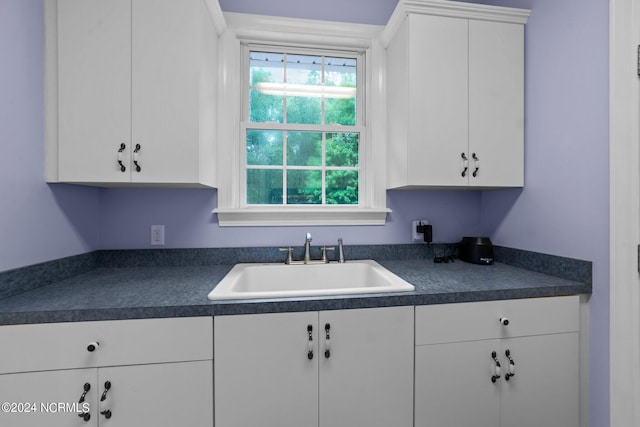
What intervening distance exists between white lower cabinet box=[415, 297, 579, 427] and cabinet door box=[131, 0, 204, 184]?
1.31 meters

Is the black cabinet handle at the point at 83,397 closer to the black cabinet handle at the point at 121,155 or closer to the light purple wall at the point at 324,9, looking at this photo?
the black cabinet handle at the point at 121,155

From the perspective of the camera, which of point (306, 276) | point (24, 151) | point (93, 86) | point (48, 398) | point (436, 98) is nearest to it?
point (48, 398)

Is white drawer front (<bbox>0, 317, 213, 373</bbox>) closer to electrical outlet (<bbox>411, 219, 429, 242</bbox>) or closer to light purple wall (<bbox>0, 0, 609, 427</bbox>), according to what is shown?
light purple wall (<bbox>0, 0, 609, 427</bbox>)

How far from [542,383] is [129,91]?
2.30m

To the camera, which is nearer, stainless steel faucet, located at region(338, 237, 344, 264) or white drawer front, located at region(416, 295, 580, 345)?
white drawer front, located at region(416, 295, 580, 345)

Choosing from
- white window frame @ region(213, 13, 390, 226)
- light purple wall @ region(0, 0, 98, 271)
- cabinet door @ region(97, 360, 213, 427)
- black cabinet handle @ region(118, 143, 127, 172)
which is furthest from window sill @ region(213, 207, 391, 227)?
cabinet door @ region(97, 360, 213, 427)

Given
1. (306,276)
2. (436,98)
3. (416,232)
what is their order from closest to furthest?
(436,98)
(306,276)
(416,232)

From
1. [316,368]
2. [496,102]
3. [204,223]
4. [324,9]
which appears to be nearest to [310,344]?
[316,368]

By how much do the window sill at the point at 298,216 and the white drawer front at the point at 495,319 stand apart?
0.78 metres

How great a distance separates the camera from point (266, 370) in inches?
43.1

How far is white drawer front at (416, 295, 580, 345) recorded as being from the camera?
1185 millimetres

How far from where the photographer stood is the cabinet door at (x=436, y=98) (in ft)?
5.05

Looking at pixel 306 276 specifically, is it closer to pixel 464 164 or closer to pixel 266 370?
pixel 266 370

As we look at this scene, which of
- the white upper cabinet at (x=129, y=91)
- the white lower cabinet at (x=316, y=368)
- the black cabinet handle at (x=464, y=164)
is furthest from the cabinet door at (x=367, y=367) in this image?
the white upper cabinet at (x=129, y=91)
